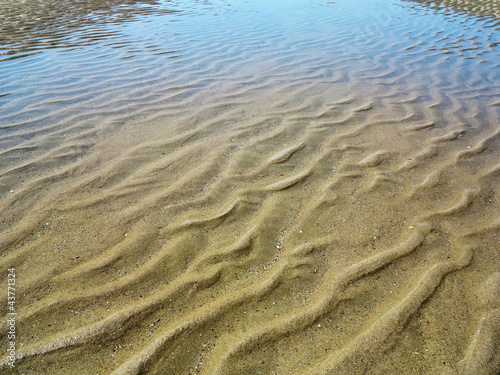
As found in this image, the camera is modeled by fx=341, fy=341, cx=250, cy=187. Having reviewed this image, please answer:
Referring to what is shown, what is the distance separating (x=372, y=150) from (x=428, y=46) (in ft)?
14.8

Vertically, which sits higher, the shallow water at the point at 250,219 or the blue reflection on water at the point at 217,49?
the blue reflection on water at the point at 217,49

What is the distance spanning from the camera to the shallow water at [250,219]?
1.43m

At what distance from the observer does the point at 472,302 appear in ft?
5.24

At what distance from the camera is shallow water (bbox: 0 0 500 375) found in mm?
1426

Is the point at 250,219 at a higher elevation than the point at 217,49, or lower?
lower

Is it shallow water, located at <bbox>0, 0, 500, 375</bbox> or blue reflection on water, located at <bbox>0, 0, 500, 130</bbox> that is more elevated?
blue reflection on water, located at <bbox>0, 0, 500, 130</bbox>

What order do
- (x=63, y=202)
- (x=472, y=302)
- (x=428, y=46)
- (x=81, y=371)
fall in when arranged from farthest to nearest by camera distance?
1. (x=428, y=46)
2. (x=63, y=202)
3. (x=472, y=302)
4. (x=81, y=371)

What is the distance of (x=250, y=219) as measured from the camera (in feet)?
6.86

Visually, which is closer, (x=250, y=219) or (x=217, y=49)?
(x=250, y=219)

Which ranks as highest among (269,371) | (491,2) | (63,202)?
(491,2)

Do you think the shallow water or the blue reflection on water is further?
the blue reflection on water

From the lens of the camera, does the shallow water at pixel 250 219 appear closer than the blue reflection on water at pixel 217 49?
Yes

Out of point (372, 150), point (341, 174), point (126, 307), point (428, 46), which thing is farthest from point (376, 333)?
point (428, 46)

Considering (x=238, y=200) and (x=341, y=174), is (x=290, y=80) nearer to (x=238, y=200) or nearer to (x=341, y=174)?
(x=341, y=174)
